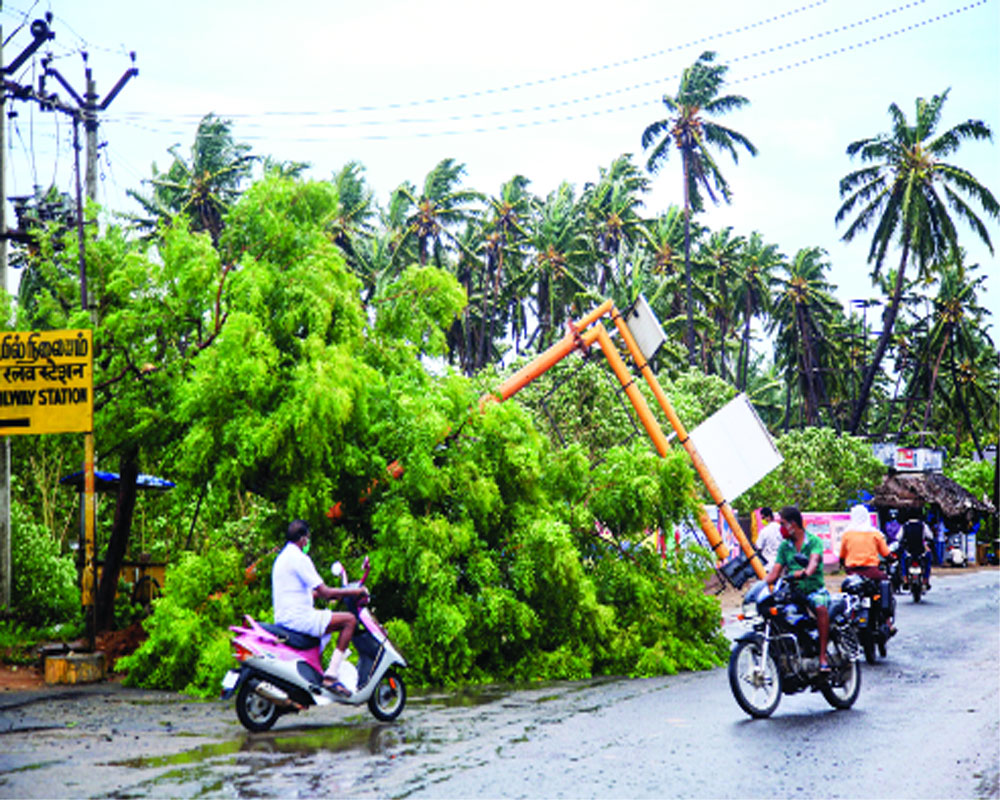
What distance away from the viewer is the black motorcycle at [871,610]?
44.5 feet

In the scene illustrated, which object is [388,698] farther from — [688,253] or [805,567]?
[688,253]

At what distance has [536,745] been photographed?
27.6 feet

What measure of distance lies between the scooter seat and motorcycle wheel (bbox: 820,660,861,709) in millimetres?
4519

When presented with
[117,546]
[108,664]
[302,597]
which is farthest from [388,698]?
[117,546]

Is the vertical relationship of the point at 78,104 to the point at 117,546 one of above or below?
above

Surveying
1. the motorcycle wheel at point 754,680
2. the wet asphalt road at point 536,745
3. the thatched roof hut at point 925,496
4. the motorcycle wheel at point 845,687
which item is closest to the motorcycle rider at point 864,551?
the wet asphalt road at point 536,745

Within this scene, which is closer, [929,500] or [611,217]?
[929,500]

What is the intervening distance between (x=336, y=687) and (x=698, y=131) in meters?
47.4

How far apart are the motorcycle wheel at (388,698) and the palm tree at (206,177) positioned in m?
43.7

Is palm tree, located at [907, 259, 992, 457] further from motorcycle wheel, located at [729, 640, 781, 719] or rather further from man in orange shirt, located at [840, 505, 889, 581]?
motorcycle wheel, located at [729, 640, 781, 719]

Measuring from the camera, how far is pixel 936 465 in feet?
150

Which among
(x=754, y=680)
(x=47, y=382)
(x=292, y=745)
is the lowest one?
(x=292, y=745)

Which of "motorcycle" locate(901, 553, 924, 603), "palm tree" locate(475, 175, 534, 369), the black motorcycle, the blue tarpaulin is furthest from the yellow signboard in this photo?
"palm tree" locate(475, 175, 534, 369)

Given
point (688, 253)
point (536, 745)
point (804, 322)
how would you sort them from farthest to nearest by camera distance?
point (804, 322)
point (688, 253)
point (536, 745)
